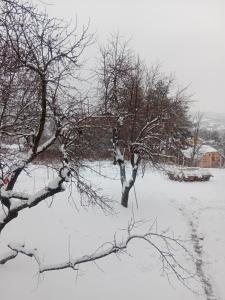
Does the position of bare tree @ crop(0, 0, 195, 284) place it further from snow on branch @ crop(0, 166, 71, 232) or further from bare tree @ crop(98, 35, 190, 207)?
bare tree @ crop(98, 35, 190, 207)

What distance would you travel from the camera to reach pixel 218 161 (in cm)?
6769

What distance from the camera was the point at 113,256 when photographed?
550 inches

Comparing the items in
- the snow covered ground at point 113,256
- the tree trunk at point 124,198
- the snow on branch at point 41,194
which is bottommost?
the snow covered ground at point 113,256

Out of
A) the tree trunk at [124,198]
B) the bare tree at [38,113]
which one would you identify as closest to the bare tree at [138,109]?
the tree trunk at [124,198]

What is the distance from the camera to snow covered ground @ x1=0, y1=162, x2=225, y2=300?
1160 cm

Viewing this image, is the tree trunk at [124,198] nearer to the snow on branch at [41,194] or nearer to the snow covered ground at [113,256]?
the snow covered ground at [113,256]

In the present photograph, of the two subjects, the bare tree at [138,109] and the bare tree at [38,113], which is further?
the bare tree at [138,109]

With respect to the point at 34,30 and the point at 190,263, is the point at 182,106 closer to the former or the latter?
the point at 190,263

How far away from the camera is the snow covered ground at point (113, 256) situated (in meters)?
11.6

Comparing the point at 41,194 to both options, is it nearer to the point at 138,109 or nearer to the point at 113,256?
the point at 113,256

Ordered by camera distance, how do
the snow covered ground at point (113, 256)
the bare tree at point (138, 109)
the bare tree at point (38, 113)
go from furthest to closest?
the bare tree at point (138, 109) < the snow covered ground at point (113, 256) < the bare tree at point (38, 113)

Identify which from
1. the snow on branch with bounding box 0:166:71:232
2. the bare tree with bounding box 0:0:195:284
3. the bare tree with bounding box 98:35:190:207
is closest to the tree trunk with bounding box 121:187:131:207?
the bare tree with bounding box 98:35:190:207

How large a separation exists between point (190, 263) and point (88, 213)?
5.11 meters

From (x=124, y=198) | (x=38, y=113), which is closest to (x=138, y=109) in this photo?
(x=124, y=198)
